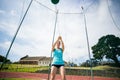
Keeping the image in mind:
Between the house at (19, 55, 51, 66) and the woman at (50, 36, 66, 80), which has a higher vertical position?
the house at (19, 55, 51, 66)

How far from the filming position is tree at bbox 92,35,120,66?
127ft

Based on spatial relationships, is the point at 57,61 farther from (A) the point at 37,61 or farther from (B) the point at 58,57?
(A) the point at 37,61

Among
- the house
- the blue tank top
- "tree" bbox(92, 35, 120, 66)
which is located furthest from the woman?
the house

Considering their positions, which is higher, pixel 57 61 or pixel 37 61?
pixel 37 61

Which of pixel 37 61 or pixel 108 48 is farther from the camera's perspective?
pixel 37 61

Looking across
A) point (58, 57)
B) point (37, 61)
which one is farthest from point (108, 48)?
point (58, 57)

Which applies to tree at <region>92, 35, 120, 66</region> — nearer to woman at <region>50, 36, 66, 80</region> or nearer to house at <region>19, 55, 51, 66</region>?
house at <region>19, 55, 51, 66</region>

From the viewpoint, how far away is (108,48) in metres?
40.7

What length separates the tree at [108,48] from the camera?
127ft

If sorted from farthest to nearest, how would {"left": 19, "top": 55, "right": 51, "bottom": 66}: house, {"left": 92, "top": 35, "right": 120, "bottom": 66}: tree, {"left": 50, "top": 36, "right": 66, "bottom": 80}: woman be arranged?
1. {"left": 19, "top": 55, "right": 51, "bottom": 66}: house
2. {"left": 92, "top": 35, "right": 120, "bottom": 66}: tree
3. {"left": 50, "top": 36, "right": 66, "bottom": 80}: woman

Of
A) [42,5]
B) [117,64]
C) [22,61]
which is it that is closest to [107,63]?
A: [117,64]

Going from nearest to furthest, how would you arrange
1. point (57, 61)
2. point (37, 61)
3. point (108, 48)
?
point (57, 61) → point (108, 48) → point (37, 61)

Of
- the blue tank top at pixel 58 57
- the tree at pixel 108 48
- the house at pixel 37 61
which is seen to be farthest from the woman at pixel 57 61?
the house at pixel 37 61

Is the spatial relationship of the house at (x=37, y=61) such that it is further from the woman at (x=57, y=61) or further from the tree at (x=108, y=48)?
the woman at (x=57, y=61)
